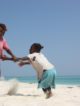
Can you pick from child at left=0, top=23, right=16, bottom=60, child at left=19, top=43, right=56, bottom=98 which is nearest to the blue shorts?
child at left=19, top=43, right=56, bottom=98

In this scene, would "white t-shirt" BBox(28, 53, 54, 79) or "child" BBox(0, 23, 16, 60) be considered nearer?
"white t-shirt" BBox(28, 53, 54, 79)

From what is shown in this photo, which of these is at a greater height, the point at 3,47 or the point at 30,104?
the point at 3,47

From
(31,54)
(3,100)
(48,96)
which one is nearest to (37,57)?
(31,54)

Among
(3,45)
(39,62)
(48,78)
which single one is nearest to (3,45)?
(3,45)

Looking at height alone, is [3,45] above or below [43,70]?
above

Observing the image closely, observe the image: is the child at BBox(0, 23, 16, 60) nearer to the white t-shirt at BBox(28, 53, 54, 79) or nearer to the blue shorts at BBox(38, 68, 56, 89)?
the white t-shirt at BBox(28, 53, 54, 79)

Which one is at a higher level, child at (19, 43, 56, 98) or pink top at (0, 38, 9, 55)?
pink top at (0, 38, 9, 55)

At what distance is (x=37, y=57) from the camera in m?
8.52

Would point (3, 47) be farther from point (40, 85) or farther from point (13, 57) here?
point (40, 85)

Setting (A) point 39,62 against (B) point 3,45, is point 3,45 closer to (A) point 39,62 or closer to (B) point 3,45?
(B) point 3,45

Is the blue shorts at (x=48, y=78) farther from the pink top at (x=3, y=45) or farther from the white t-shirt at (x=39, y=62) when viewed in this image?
the pink top at (x=3, y=45)

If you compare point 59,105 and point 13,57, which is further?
point 13,57

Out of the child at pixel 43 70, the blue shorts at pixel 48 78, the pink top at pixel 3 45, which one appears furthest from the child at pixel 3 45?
the blue shorts at pixel 48 78

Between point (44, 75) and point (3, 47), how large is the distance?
1.55m
